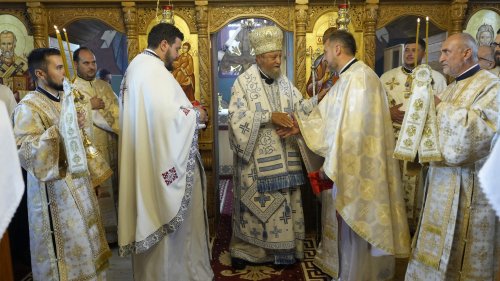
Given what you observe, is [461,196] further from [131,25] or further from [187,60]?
[131,25]

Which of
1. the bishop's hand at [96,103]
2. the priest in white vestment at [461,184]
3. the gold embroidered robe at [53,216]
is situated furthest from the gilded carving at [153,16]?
the priest in white vestment at [461,184]

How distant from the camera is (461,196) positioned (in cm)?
256

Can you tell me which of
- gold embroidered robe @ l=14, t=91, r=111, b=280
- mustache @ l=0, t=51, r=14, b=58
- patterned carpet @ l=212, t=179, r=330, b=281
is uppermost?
mustache @ l=0, t=51, r=14, b=58

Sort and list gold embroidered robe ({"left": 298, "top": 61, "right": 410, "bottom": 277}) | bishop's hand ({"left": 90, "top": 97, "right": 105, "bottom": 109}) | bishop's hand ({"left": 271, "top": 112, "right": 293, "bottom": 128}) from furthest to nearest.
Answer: bishop's hand ({"left": 90, "top": 97, "right": 105, "bottom": 109}) → bishop's hand ({"left": 271, "top": 112, "right": 293, "bottom": 128}) → gold embroidered robe ({"left": 298, "top": 61, "right": 410, "bottom": 277})

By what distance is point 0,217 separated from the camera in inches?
46.1

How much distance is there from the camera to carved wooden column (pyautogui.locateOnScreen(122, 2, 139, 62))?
4621mm

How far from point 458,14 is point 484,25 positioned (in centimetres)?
42

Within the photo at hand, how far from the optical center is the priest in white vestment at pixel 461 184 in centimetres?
233

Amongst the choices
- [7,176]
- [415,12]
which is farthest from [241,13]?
[7,176]

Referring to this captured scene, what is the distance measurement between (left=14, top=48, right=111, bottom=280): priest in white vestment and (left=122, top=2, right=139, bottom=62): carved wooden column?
80.2 inches

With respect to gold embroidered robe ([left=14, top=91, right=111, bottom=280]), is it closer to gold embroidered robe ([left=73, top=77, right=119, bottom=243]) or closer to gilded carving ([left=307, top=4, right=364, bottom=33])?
gold embroidered robe ([left=73, top=77, right=119, bottom=243])

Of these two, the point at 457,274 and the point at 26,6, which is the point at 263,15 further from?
the point at 457,274

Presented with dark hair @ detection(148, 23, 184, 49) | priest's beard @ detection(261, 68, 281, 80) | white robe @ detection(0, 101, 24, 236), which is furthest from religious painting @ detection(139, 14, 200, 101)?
white robe @ detection(0, 101, 24, 236)

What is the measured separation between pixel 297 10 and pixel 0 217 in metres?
4.10
